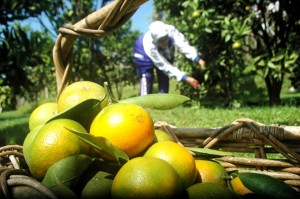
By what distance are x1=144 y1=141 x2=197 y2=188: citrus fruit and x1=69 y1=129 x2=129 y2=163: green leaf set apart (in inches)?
4.8

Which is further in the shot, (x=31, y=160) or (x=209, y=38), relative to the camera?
(x=209, y=38)

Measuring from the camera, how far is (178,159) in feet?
3.52

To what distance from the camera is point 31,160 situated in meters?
1.07

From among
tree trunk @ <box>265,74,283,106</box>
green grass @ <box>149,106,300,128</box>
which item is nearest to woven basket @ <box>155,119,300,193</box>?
green grass @ <box>149,106,300,128</box>

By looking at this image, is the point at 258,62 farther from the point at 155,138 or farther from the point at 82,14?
the point at 82,14

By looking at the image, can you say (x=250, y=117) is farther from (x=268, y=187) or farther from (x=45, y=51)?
(x=45, y=51)

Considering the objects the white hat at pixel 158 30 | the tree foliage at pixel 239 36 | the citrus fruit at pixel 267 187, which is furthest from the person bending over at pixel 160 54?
the citrus fruit at pixel 267 187

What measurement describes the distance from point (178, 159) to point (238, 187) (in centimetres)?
22

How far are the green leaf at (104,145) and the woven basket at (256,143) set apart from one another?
0.43m

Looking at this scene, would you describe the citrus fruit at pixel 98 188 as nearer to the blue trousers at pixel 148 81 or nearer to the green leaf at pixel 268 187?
the green leaf at pixel 268 187

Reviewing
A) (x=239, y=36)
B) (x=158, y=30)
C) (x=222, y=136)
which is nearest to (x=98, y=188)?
(x=222, y=136)

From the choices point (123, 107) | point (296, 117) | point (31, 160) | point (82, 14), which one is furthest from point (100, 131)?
point (82, 14)

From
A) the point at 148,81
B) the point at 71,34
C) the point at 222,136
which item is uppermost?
the point at 71,34

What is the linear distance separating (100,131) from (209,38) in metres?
4.62
